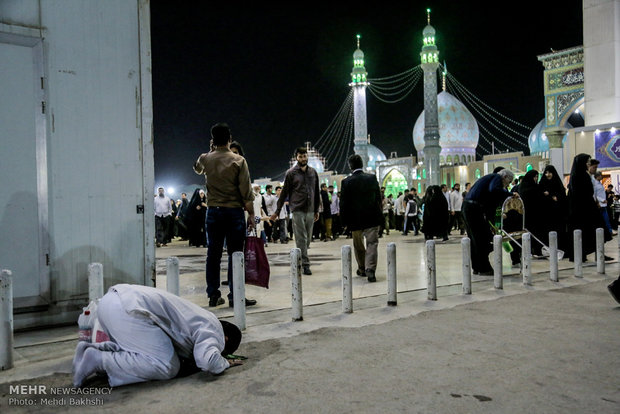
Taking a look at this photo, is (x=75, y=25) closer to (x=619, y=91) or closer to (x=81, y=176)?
(x=81, y=176)

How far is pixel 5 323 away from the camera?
3.56m

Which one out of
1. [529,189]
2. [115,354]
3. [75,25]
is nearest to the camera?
[115,354]

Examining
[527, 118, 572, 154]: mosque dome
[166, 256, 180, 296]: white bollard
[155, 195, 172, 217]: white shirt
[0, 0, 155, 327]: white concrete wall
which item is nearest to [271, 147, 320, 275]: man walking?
[0, 0, 155, 327]: white concrete wall

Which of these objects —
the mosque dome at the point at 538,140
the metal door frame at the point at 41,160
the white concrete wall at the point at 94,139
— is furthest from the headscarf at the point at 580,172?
the mosque dome at the point at 538,140

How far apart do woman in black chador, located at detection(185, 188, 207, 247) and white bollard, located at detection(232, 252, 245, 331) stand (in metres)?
9.39

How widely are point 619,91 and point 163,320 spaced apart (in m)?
23.8

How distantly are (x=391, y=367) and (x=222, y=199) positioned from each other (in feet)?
8.83

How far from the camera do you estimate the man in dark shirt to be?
7.59 meters

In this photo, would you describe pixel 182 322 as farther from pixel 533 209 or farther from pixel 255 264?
pixel 533 209

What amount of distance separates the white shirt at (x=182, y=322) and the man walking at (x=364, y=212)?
164 inches

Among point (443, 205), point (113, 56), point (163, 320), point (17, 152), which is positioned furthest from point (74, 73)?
point (443, 205)

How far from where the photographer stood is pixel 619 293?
16.3 feet

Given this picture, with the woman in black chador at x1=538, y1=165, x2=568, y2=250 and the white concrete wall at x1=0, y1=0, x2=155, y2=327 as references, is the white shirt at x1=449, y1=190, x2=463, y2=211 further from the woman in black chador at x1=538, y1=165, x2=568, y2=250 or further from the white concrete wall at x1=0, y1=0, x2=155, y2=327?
the white concrete wall at x1=0, y1=0, x2=155, y2=327

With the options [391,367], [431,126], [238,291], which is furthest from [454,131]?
[391,367]
